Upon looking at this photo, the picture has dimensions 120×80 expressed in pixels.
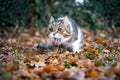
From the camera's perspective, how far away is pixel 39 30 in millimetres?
10609

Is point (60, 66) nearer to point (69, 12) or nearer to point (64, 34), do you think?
point (64, 34)

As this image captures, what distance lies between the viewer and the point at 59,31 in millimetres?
6422

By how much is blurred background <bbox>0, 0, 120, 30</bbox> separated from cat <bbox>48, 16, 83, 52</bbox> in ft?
9.22

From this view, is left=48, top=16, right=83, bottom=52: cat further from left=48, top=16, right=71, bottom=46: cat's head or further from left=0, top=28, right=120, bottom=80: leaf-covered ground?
Result: left=0, top=28, right=120, bottom=80: leaf-covered ground

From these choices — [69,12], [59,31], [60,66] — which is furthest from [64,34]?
[69,12]

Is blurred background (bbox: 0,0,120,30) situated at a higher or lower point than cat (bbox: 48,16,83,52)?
higher

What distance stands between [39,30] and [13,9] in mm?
1789

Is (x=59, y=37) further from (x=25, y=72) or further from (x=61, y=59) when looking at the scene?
(x=25, y=72)

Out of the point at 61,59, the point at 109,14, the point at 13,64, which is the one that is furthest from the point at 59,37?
the point at 109,14

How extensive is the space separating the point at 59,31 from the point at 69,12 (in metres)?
4.48

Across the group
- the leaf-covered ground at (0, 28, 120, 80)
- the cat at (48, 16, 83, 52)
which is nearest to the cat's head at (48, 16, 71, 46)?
the cat at (48, 16, 83, 52)

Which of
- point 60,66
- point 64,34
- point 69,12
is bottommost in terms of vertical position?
point 60,66

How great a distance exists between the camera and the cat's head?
6.40 metres

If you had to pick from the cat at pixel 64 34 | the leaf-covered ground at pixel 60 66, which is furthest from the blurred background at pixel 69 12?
the cat at pixel 64 34
